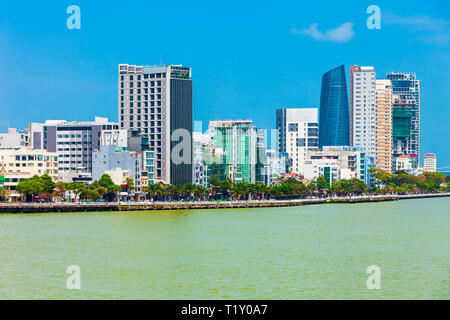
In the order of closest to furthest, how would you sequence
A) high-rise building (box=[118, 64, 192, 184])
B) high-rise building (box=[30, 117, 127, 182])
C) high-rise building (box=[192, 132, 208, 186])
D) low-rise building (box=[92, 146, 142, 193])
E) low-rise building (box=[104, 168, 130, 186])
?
low-rise building (box=[104, 168, 130, 186]) → low-rise building (box=[92, 146, 142, 193]) → high-rise building (box=[118, 64, 192, 184]) → high-rise building (box=[192, 132, 208, 186]) → high-rise building (box=[30, 117, 127, 182])

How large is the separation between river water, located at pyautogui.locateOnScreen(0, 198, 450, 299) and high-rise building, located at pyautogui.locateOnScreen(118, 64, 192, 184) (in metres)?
62.3

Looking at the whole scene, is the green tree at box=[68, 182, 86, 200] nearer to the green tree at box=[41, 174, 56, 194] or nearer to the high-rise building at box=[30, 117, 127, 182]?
the green tree at box=[41, 174, 56, 194]

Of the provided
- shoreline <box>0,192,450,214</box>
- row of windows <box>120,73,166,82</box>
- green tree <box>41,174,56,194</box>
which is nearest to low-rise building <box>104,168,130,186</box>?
shoreline <box>0,192,450,214</box>

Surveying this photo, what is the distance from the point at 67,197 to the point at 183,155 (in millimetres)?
32761

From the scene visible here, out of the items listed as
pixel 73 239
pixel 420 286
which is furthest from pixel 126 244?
pixel 420 286

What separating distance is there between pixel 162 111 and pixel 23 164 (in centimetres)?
3703

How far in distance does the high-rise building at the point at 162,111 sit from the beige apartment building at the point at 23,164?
101 ft

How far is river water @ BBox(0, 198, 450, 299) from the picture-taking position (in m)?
32.8

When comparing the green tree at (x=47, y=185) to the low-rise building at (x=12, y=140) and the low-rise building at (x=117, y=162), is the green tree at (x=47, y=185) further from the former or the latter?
the low-rise building at (x=12, y=140)

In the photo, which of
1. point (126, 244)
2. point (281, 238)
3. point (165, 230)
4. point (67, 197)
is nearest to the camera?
point (126, 244)

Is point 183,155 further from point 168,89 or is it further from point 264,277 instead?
point 264,277

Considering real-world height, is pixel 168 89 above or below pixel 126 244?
above

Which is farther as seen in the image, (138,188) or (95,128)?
(95,128)
